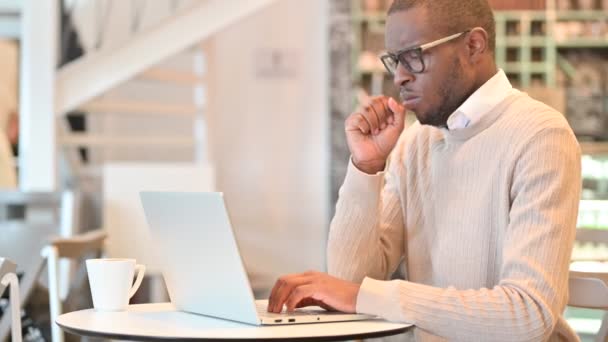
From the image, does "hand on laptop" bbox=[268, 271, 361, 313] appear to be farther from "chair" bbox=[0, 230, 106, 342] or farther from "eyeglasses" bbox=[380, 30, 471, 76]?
"chair" bbox=[0, 230, 106, 342]

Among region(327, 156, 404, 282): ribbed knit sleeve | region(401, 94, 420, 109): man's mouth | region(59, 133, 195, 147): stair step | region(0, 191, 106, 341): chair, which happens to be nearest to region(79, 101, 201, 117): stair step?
region(59, 133, 195, 147): stair step

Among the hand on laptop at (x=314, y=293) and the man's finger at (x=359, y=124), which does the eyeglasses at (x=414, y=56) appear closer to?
the man's finger at (x=359, y=124)

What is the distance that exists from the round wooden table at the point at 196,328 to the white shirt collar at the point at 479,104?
0.41 meters

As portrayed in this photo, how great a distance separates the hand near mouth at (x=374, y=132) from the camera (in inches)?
71.2

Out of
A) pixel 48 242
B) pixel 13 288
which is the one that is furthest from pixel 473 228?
pixel 48 242

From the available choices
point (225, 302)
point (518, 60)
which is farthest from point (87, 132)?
point (225, 302)

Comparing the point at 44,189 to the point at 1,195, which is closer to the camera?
the point at 1,195

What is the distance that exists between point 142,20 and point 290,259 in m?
1.88

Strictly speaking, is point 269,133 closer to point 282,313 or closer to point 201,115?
point 201,115

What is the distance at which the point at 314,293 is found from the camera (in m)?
1.59

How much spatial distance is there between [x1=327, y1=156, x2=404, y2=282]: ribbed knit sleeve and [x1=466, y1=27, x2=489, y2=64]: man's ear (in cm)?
25

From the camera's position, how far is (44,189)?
4.88m

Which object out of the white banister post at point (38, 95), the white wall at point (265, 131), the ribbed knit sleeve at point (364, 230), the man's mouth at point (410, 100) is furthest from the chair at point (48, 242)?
the white wall at point (265, 131)

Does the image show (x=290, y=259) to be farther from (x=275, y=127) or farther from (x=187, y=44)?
(x=187, y=44)
